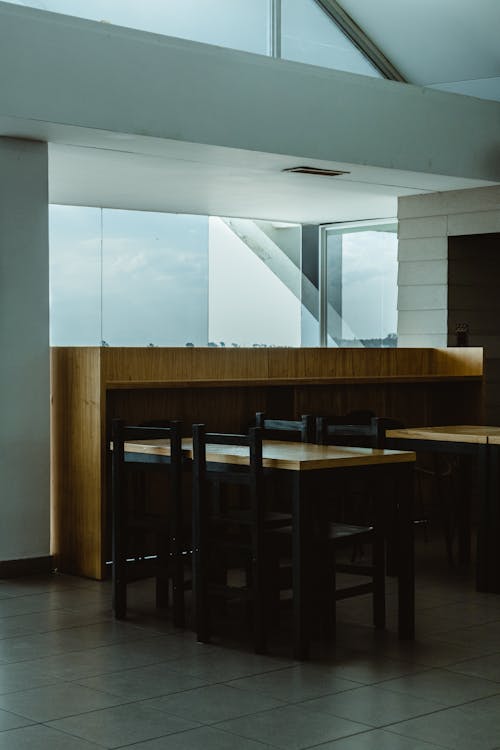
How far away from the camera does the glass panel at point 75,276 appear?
34.0 feet

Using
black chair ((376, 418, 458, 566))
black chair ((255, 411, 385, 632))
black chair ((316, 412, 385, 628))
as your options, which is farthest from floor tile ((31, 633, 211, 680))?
black chair ((376, 418, 458, 566))

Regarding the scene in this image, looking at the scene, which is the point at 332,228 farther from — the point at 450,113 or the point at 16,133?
the point at 16,133

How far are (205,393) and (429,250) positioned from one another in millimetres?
2822

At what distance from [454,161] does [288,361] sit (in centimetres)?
204

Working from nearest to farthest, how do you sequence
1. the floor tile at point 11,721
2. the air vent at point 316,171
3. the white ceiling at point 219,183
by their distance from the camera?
1. the floor tile at point 11,721
2. the white ceiling at point 219,183
3. the air vent at point 316,171

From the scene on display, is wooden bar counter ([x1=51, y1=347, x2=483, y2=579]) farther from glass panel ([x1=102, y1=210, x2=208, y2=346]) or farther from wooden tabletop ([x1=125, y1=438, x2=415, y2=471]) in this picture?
glass panel ([x1=102, y1=210, x2=208, y2=346])

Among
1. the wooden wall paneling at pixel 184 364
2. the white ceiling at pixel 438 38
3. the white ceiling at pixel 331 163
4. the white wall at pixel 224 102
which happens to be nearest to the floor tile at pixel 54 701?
the wooden wall paneling at pixel 184 364

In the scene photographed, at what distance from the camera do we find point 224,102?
719cm

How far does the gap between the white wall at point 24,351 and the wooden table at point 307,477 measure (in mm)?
1244

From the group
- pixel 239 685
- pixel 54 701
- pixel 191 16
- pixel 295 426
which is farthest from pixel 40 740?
pixel 191 16

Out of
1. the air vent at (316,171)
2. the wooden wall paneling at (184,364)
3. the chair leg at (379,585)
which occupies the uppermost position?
the air vent at (316,171)

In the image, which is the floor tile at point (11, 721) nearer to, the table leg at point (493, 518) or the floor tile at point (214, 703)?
the floor tile at point (214, 703)

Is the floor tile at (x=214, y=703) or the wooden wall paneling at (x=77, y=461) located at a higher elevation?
the wooden wall paneling at (x=77, y=461)

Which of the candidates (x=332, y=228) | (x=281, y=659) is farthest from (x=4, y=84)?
(x=332, y=228)
